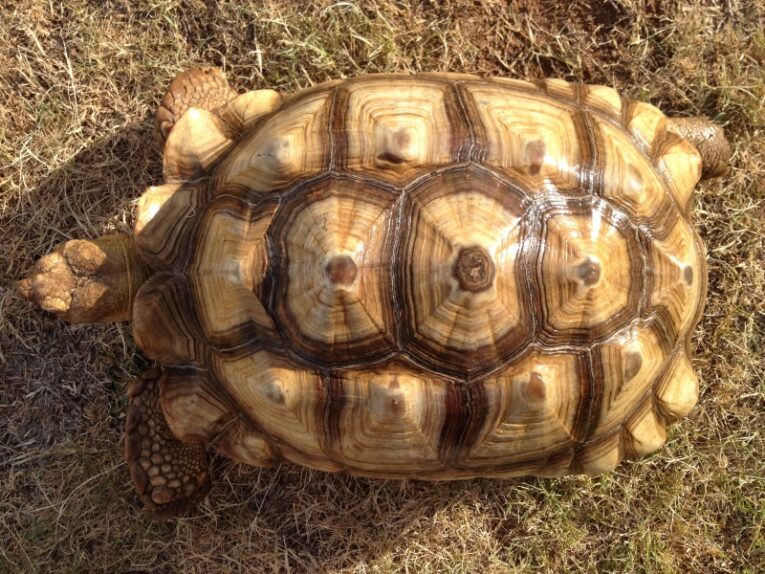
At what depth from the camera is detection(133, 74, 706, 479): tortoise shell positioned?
212 cm

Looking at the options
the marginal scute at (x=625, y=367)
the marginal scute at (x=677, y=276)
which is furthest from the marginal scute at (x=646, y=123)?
the marginal scute at (x=625, y=367)

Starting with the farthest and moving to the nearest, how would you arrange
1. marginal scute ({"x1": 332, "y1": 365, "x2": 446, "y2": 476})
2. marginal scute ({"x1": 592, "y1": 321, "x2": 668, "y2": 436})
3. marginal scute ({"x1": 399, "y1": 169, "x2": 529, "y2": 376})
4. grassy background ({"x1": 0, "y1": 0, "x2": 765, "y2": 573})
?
1. grassy background ({"x1": 0, "y1": 0, "x2": 765, "y2": 573})
2. marginal scute ({"x1": 592, "y1": 321, "x2": 668, "y2": 436})
3. marginal scute ({"x1": 332, "y1": 365, "x2": 446, "y2": 476})
4. marginal scute ({"x1": 399, "y1": 169, "x2": 529, "y2": 376})

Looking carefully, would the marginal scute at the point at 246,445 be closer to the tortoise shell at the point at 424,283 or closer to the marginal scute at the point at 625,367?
the tortoise shell at the point at 424,283

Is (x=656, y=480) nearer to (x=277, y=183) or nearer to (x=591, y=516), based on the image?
(x=591, y=516)

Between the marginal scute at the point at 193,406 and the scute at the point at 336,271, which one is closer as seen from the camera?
the scute at the point at 336,271

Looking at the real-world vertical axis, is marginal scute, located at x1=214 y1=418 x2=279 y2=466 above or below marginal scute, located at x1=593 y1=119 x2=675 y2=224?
below

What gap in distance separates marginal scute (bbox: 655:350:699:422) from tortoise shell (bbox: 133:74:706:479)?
0.05ft

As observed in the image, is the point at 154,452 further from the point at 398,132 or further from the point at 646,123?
the point at 646,123

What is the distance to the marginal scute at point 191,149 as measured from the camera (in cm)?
263

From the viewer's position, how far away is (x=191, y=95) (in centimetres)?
298

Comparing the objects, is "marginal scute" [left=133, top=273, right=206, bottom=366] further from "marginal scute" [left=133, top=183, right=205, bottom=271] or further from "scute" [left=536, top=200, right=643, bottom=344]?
"scute" [left=536, top=200, right=643, bottom=344]

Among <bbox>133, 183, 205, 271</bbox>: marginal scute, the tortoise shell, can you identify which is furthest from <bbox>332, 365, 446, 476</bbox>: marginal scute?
<bbox>133, 183, 205, 271</bbox>: marginal scute

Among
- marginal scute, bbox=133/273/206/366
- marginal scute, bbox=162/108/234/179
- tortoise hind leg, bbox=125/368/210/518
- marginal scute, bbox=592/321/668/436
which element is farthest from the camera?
tortoise hind leg, bbox=125/368/210/518

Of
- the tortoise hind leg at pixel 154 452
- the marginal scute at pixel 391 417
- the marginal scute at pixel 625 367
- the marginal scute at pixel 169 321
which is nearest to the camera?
the marginal scute at pixel 391 417
